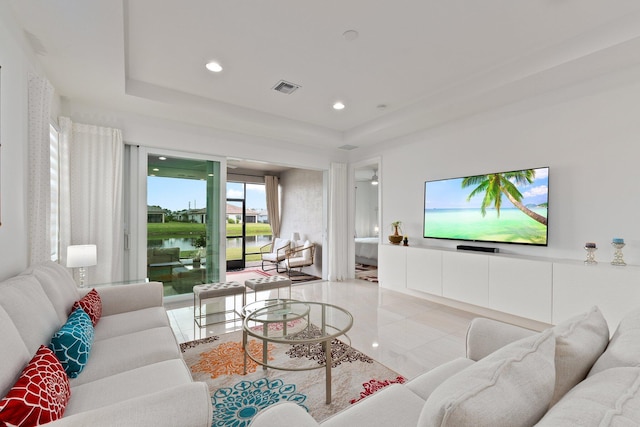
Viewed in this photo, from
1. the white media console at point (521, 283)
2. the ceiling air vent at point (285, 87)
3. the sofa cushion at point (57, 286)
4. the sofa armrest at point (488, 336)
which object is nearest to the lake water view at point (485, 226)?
the white media console at point (521, 283)

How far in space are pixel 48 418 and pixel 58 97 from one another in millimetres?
3708

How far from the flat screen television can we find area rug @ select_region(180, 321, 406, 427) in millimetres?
2277

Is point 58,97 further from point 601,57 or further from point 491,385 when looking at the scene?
point 601,57

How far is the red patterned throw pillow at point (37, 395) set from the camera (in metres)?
0.94

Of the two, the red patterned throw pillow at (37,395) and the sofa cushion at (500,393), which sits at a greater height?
the sofa cushion at (500,393)

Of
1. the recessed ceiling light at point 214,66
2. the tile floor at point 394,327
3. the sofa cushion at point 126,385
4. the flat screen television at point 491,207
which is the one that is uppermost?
the recessed ceiling light at point 214,66

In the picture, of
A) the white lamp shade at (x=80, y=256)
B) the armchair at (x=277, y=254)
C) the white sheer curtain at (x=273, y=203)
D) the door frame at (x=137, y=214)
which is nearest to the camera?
the white lamp shade at (x=80, y=256)

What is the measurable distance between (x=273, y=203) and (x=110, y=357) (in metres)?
6.49

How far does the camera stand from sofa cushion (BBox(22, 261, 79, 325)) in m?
1.87

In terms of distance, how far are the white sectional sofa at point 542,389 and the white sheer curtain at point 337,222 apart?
463 cm

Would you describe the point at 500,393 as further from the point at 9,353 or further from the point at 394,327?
the point at 394,327

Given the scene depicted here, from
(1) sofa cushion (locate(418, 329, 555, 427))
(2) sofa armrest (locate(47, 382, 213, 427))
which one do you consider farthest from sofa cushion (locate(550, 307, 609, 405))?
(2) sofa armrest (locate(47, 382, 213, 427))

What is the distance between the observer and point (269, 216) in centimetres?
805

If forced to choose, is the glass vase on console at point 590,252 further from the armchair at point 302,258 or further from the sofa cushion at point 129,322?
the armchair at point 302,258
